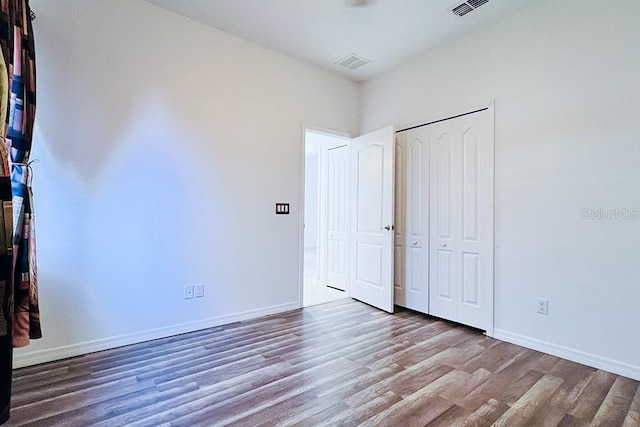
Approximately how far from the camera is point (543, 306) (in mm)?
2547

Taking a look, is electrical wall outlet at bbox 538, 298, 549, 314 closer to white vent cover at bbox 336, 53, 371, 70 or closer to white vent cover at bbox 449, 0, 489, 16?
white vent cover at bbox 449, 0, 489, 16

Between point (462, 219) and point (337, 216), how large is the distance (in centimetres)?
193

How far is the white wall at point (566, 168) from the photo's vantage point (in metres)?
2.17

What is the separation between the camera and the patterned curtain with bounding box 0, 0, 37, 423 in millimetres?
1092

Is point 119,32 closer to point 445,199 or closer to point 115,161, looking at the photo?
point 115,161

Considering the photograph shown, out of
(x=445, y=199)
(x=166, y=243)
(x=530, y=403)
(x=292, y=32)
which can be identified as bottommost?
(x=530, y=403)

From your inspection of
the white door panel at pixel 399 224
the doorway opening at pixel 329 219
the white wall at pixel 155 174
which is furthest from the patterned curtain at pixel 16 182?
the white door panel at pixel 399 224

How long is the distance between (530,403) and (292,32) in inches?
137

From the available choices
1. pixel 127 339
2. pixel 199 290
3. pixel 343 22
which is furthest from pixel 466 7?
pixel 127 339

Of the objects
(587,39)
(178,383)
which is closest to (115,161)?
(178,383)

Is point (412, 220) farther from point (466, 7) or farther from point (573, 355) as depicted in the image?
point (466, 7)

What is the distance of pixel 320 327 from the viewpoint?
3.03 m

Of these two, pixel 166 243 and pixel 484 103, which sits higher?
pixel 484 103

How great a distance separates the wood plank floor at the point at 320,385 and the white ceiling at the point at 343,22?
113 inches
